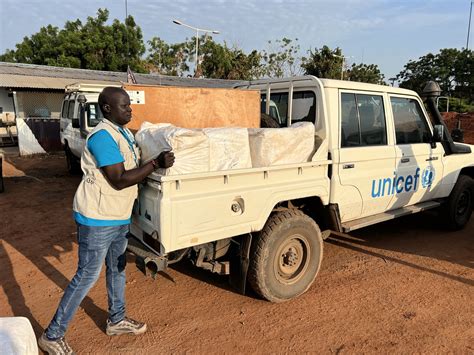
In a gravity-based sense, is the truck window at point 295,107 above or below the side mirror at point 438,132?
above

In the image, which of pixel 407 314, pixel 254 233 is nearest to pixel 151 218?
pixel 254 233

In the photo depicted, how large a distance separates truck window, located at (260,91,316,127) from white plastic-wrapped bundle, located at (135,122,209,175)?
4.81 ft

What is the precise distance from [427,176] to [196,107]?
3144mm

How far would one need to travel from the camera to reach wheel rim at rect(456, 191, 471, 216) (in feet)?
18.7

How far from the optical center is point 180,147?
2.78 metres

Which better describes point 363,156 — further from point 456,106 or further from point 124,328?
point 456,106

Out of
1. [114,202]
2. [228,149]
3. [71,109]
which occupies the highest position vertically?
[71,109]

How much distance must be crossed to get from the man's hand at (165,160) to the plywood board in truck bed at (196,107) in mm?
1307

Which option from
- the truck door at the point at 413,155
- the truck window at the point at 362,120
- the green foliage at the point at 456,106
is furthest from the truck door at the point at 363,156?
the green foliage at the point at 456,106

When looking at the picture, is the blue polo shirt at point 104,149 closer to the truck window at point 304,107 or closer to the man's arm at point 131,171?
the man's arm at point 131,171

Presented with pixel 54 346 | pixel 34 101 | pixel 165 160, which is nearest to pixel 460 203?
pixel 165 160

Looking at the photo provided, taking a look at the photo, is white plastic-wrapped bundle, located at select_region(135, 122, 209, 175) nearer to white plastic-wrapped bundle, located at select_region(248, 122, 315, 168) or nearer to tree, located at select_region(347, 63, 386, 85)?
white plastic-wrapped bundle, located at select_region(248, 122, 315, 168)

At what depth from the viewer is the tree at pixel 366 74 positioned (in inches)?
1671

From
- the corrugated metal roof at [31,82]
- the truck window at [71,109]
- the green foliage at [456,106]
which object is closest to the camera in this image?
the truck window at [71,109]
